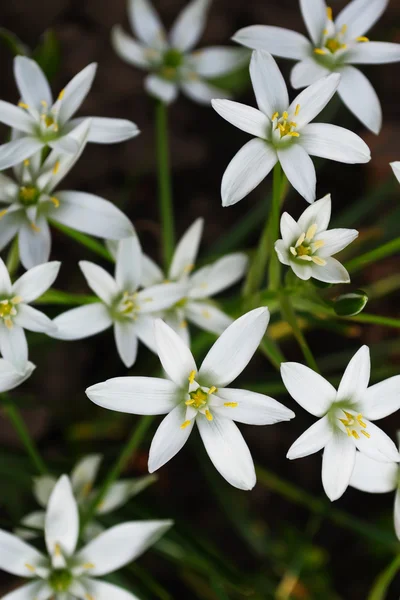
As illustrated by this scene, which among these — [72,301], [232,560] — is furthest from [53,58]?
[232,560]

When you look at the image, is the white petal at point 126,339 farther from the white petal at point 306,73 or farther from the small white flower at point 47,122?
the white petal at point 306,73

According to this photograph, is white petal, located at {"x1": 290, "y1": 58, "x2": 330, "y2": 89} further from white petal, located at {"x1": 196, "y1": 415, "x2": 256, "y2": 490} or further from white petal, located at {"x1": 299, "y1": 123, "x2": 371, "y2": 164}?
white petal, located at {"x1": 196, "y1": 415, "x2": 256, "y2": 490}

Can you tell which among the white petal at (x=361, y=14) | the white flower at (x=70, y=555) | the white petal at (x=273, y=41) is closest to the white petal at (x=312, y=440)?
the white flower at (x=70, y=555)

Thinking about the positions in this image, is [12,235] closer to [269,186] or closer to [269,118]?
[269,118]

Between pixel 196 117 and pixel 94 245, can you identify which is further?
pixel 196 117

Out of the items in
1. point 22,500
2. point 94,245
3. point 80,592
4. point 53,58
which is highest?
point 53,58

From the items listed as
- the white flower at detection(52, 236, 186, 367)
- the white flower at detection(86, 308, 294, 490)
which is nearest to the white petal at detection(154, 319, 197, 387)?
the white flower at detection(86, 308, 294, 490)

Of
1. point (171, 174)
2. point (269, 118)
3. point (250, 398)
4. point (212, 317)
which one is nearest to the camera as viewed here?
point (250, 398)
